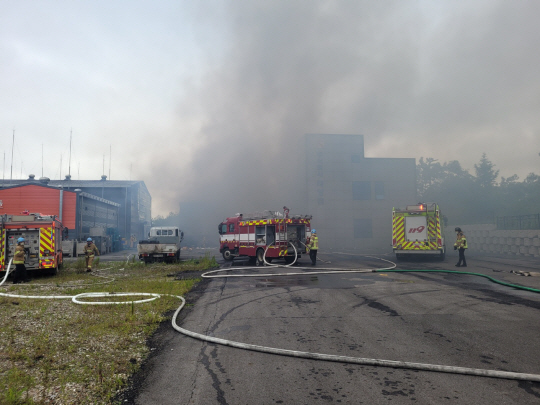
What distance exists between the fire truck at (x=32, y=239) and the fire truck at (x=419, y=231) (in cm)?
1424

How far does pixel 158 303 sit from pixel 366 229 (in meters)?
32.3

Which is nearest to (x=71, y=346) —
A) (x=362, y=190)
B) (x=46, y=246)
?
(x=46, y=246)

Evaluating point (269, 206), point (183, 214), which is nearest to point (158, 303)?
point (269, 206)

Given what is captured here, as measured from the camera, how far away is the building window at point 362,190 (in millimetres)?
38031

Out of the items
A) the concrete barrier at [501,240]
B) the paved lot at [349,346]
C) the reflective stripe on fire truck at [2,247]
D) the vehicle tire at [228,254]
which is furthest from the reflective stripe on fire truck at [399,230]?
the reflective stripe on fire truck at [2,247]

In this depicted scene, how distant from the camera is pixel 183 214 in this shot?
42.4 meters

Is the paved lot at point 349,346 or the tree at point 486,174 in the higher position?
the tree at point 486,174

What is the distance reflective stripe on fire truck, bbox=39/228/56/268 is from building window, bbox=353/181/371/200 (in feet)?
97.2

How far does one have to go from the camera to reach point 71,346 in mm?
4797

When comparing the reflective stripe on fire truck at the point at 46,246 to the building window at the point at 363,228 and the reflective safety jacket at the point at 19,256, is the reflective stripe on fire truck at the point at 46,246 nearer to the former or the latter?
the reflective safety jacket at the point at 19,256

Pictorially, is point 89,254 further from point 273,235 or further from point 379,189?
point 379,189

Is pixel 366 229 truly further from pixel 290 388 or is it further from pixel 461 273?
pixel 290 388

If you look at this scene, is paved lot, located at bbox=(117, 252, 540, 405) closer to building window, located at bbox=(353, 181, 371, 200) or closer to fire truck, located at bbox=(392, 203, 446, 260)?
fire truck, located at bbox=(392, 203, 446, 260)

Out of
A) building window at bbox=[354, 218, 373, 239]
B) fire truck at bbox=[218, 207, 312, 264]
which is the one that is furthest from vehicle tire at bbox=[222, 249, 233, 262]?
building window at bbox=[354, 218, 373, 239]
